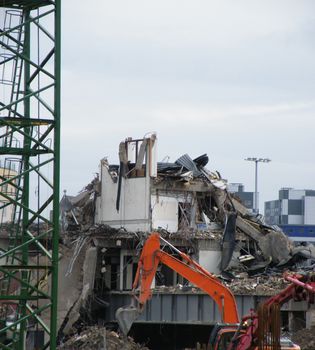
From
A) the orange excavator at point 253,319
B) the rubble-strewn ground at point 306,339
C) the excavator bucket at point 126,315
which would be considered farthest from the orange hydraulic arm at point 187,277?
the rubble-strewn ground at point 306,339

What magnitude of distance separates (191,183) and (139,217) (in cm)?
335

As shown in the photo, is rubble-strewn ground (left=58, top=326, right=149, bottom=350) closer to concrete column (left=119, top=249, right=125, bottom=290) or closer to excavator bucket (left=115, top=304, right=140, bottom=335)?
excavator bucket (left=115, top=304, right=140, bottom=335)

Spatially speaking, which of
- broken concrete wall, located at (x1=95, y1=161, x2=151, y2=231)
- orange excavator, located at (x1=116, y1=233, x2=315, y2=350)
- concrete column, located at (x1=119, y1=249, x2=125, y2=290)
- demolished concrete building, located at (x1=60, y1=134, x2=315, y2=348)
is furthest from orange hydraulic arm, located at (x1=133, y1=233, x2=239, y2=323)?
broken concrete wall, located at (x1=95, y1=161, x2=151, y2=231)

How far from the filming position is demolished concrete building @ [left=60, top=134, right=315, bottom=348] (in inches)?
2179

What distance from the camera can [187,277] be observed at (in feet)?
134

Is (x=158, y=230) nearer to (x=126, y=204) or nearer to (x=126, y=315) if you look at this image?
(x=126, y=204)

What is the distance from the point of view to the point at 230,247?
187 feet

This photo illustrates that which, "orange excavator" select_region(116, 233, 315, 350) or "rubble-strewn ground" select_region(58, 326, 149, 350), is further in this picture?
"rubble-strewn ground" select_region(58, 326, 149, 350)

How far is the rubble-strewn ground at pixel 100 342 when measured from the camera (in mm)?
42981

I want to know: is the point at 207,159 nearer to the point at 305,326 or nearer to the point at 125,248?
the point at 125,248

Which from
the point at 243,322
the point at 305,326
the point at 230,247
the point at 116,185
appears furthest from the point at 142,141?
the point at 243,322

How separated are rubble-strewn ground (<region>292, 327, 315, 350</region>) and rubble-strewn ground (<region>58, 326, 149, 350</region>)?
6.52 m

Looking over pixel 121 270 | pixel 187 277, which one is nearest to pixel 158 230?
pixel 121 270

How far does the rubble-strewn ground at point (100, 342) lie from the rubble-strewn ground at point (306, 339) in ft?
21.4
